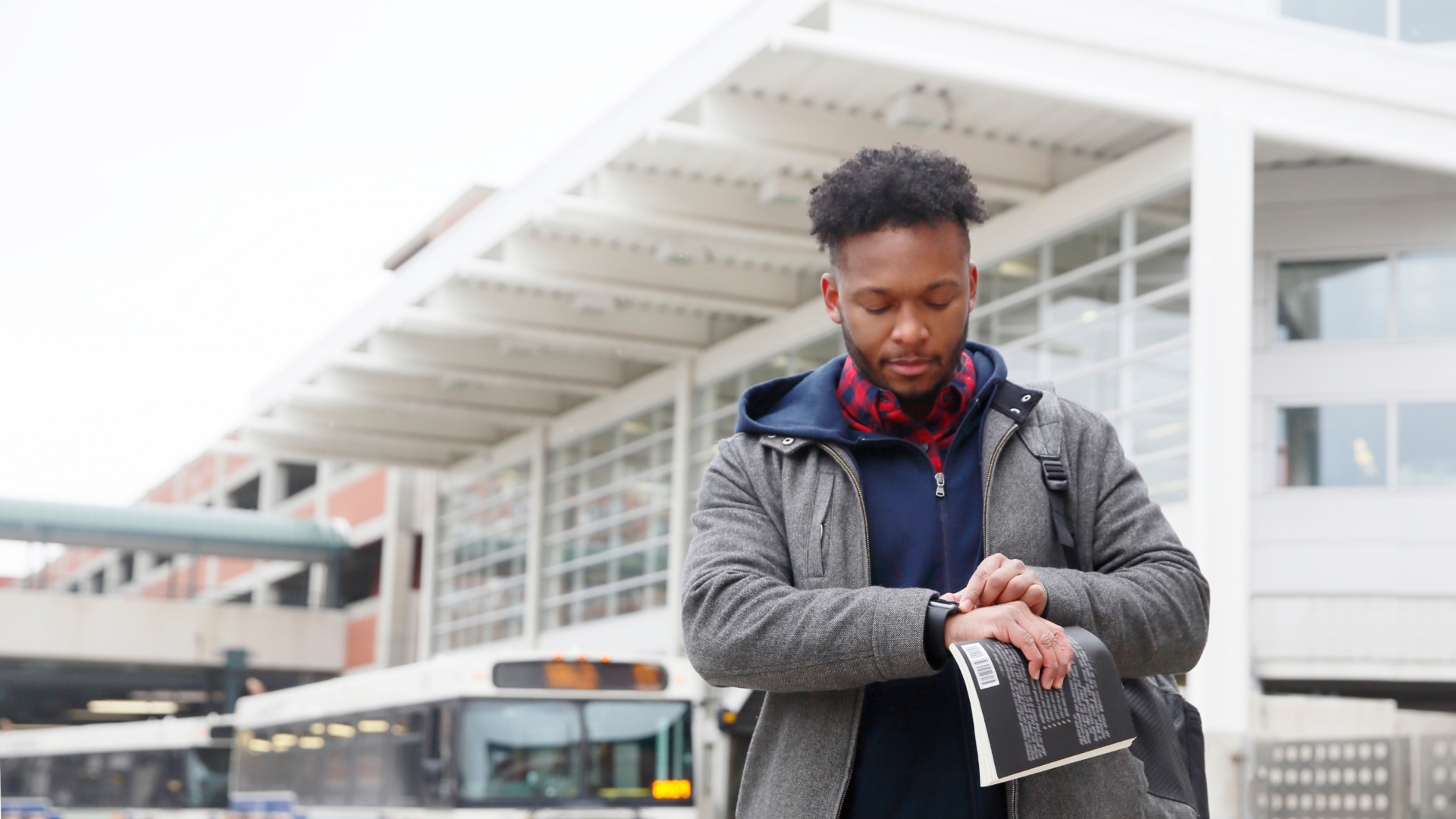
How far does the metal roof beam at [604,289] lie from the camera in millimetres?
21422

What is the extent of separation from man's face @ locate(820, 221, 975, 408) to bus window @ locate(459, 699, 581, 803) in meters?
11.7

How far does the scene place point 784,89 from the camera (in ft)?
54.0

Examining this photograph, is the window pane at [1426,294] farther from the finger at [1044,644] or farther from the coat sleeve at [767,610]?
the finger at [1044,644]

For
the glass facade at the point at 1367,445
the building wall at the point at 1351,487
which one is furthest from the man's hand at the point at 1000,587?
the glass facade at the point at 1367,445

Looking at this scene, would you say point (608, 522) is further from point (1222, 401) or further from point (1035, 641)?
point (1035, 641)

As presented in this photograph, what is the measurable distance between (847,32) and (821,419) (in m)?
13.2

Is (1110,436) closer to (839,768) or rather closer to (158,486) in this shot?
(839,768)

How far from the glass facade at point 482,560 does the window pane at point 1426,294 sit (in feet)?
53.3

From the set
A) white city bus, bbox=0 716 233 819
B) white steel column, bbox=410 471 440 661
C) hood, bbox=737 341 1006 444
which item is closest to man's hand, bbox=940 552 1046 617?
hood, bbox=737 341 1006 444

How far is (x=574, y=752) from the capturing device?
→ 13797mm

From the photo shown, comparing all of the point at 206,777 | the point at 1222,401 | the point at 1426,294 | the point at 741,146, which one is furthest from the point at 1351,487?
the point at 206,777

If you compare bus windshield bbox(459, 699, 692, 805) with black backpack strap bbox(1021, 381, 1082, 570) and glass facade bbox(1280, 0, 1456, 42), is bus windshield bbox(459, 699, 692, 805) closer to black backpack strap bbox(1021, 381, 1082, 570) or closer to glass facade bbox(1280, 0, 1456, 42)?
black backpack strap bbox(1021, 381, 1082, 570)

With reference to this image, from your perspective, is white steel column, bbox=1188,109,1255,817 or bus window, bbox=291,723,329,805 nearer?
white steel column, bbox=1188,109,1255,817

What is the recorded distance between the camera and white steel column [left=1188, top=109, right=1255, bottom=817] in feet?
49.4
